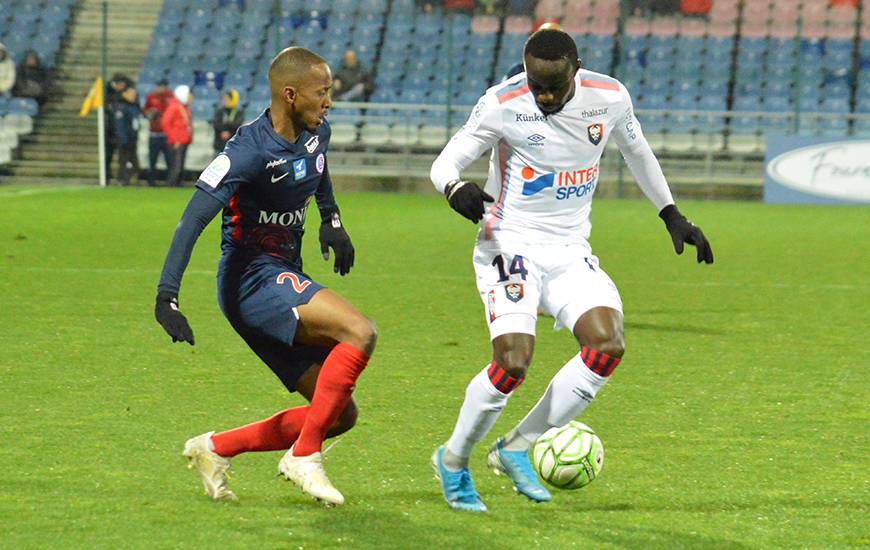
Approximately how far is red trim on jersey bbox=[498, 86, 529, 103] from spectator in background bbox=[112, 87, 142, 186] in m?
19.8

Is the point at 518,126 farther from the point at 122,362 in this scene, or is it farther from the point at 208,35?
the point at 208,35

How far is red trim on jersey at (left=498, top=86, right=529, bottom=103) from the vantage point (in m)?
5.46

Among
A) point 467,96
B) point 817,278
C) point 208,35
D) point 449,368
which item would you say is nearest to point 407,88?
point 467,96

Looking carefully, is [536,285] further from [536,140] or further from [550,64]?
[550,64]

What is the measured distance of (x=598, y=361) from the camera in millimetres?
5125

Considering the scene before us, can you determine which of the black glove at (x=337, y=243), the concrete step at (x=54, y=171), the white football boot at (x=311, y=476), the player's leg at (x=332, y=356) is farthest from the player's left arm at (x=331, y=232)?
the concrete step at (x=54, y=171)

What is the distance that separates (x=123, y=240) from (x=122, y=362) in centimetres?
793

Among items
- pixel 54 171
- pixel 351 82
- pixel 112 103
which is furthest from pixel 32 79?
pixel 351 82

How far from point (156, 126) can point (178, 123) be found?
42 centimetres

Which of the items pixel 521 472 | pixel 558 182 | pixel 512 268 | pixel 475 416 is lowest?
pixel 521 472

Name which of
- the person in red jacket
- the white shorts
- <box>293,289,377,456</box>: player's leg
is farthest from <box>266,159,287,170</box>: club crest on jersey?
the person in red jacket

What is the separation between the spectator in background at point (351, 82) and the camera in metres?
25.8

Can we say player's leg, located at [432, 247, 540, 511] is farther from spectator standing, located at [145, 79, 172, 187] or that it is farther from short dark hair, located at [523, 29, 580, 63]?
spectator standing, located at [145, 79, 172, 187]

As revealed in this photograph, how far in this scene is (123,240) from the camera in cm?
1603
